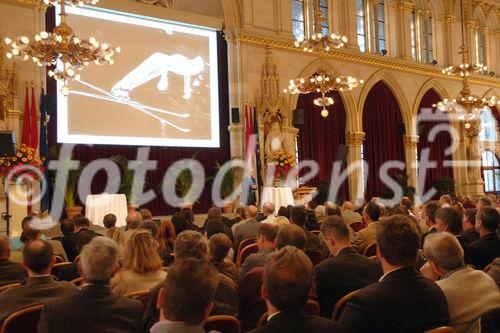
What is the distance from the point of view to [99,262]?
2760 millimetres

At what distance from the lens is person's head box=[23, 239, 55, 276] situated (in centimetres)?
312

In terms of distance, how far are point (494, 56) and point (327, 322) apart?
952 inches

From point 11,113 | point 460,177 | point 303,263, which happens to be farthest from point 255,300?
point 460,177

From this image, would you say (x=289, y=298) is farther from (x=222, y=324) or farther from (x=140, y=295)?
(x=140, y=295)

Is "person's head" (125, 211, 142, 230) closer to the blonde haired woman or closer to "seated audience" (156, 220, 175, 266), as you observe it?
"seated audience" (156, 220, 175, 266)

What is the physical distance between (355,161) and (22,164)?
1090 cm

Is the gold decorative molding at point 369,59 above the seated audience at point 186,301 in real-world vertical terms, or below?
above

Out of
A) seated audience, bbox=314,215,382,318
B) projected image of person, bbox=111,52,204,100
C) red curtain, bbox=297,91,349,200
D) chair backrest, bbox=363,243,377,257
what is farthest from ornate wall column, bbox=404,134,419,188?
seated audience, bbox=314,215,382,318

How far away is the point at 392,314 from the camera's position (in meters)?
2.45

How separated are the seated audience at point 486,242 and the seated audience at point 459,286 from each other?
5.82ft

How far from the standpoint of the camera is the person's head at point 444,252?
2969mm

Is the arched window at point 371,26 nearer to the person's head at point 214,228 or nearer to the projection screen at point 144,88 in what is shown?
the projection screen at point 144,88

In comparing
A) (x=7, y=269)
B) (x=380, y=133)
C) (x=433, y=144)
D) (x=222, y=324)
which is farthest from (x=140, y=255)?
(x=433, y=144)

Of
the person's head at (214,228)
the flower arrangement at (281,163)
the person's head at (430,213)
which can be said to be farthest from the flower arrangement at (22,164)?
the person's head at (430,213)
